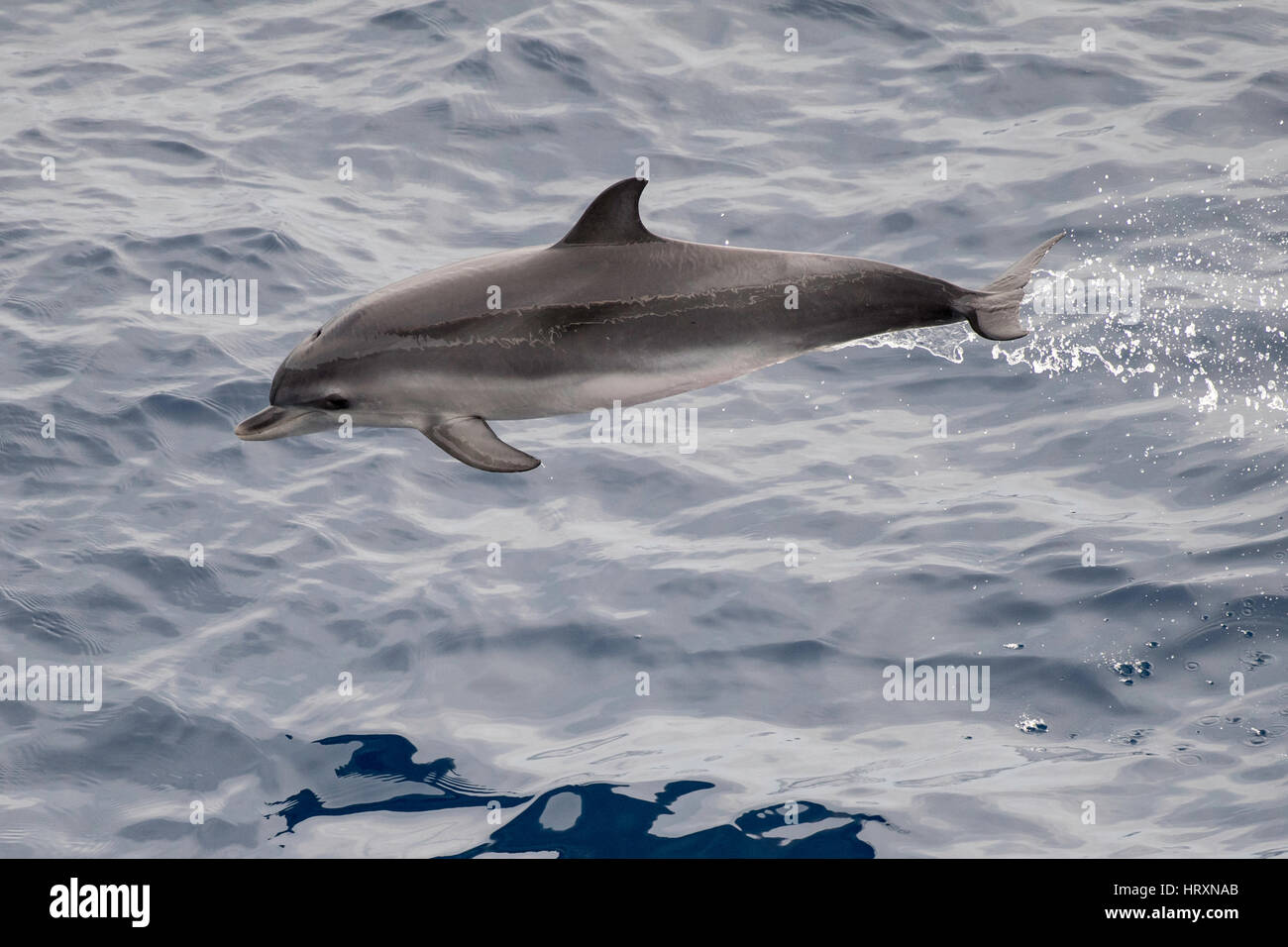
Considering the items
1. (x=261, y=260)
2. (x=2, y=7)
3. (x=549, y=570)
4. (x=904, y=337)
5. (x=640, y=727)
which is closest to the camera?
(x=640, y=727)

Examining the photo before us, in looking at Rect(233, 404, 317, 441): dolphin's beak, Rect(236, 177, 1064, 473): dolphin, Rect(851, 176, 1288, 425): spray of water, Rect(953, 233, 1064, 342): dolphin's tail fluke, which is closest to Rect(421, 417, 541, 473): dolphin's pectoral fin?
Rect(236, 177, 1064, 473): dolphin

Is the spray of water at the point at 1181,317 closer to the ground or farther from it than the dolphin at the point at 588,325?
farther from it

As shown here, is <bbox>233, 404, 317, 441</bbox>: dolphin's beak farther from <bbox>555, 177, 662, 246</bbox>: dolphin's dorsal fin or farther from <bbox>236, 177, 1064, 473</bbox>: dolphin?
<bbox>555, 177, 662, 246</bbox>: dolphin's dorsal fin

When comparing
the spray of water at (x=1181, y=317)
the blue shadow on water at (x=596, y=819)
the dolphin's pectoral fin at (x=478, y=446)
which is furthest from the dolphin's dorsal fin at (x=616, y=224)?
the spray of water at (x=1181, y=317)

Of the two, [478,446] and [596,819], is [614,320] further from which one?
[596,819]

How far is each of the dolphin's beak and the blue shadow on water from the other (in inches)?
104

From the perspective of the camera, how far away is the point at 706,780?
902cm

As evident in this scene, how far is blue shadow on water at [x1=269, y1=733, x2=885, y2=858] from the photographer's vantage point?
8516 mm

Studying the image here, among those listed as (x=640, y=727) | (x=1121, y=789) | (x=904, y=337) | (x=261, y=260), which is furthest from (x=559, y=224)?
(x=1121, y=789)

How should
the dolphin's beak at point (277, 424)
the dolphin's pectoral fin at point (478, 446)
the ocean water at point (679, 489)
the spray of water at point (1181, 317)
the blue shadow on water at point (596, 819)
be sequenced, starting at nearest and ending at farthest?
the dolphin's pectoral fin at point (478, 446), the dolphin's beak at point (277, 424), the blue shadow on water at point (596, 819), the ocean water at point (679, 489), the spray of water at point (1181, 317)

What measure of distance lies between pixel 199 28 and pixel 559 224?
700 cm

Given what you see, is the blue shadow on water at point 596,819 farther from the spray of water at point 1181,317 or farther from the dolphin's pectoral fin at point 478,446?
the spray of water at point 1181,317

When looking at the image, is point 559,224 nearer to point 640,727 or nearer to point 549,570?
point 549,570

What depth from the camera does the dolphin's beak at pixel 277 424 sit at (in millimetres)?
7145
